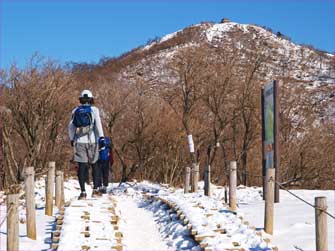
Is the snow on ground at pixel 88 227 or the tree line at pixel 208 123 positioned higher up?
the tree line at pixel 208 123

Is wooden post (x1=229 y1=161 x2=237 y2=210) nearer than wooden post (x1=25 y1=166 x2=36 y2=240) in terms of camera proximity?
No

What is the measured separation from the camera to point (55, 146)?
2519cm

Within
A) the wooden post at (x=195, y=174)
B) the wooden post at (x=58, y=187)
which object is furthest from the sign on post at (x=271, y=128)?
the wooden post at (x=58, y=187)

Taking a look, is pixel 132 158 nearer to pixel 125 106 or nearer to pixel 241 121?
pixel 125 106

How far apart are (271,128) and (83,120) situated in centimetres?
488

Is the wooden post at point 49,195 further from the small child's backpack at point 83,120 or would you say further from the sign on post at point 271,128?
the sign on post at point 271,128

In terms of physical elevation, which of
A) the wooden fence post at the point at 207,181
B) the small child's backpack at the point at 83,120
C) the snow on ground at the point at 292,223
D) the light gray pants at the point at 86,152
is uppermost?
the small child's backpack at the point at 83,120

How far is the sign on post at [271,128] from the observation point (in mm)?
11469

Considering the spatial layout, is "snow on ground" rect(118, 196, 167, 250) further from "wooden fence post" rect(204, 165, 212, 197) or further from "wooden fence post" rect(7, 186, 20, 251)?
"wooden fence post" rect(204, 165, 212, 197)

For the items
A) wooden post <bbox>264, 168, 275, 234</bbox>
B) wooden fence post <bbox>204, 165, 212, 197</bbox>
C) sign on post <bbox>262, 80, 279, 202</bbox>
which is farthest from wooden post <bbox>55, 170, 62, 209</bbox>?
wooden post <bbox>264, 168, 275, 234</bbox>

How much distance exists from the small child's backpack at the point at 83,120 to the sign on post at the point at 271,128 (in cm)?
448

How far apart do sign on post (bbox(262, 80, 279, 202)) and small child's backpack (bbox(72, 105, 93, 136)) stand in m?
4.48

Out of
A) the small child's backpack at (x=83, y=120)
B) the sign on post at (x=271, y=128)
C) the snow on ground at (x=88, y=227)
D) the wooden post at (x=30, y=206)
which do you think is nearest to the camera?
the snow on ground at (x=88, y=227)

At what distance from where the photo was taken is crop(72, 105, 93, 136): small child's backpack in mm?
9145
